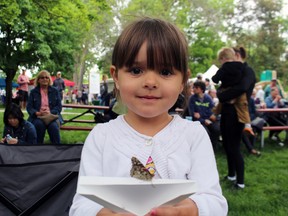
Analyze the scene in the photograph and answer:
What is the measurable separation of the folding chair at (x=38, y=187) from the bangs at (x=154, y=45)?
1.16 metres

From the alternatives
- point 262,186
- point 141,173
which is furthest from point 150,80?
point 262,186

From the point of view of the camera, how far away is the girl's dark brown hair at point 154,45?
108 cm

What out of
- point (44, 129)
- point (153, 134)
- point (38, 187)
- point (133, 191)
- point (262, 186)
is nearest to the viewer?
point (133, 191)

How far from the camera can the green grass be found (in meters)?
3.49

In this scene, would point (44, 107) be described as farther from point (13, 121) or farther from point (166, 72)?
point (166, 72)

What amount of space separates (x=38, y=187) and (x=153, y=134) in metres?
1.21

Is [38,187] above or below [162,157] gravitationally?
below

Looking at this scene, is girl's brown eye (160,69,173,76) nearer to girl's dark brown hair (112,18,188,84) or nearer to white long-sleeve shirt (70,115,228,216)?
girl's dark brown hair (112,18,188,84)

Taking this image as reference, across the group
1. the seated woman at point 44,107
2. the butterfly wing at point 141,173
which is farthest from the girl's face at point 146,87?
the seated woman at point 44,107

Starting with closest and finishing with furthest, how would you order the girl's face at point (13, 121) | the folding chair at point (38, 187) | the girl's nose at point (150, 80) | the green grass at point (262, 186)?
the girl's nose at point (150, 80), the folding chair at point (38, 187), the green grass at point (262, 186), the girl's face at point (13, 121)

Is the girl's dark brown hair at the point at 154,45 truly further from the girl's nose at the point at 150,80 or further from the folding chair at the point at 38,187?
the folding chair at the point at 38,187

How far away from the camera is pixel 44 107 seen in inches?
233

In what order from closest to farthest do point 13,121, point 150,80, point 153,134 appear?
1. point 150,80
2. point 153,134
3. point 13,121

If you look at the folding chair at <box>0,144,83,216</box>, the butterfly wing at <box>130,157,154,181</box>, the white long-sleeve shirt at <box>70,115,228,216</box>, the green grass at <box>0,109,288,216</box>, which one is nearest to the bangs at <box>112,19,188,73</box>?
the white long-sleeve shirt at <box>70,115,228,216</box>
